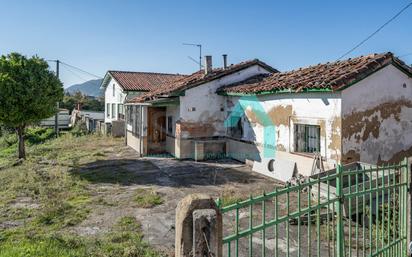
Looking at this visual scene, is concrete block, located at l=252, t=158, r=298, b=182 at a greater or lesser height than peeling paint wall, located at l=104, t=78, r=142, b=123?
lesser

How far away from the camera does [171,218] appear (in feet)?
26.8

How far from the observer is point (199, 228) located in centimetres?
314

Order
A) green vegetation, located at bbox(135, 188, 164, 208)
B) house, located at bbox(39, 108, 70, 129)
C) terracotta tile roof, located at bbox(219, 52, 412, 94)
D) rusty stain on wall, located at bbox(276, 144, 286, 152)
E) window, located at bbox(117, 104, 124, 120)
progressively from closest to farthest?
green vegetation, located at bbox(135, 188, 164, 208) < terracotta tile roof, located at bbox(219, 52, 412, 94) < rusty stain on wall, located at bbox(276, 144, 286, 152) < window, located at bbox(117, 104, 124, 120) < house, located at bbox(39, 108, 70, 129)

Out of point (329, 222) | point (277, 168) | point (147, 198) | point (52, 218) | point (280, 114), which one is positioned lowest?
point (52, 218)

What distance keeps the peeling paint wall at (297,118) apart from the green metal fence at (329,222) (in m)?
1.60

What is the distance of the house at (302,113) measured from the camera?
10.3 m

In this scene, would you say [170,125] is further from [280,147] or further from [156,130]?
[280,147]

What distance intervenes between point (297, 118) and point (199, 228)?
9367mm

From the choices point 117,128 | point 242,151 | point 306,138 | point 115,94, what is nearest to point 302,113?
point 306,138

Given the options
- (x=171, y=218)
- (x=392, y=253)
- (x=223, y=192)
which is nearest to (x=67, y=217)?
(x=171, y=218)

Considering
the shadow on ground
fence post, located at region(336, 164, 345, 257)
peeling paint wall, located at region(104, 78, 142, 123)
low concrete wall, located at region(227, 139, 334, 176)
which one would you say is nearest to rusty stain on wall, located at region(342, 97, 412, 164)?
low concrete wall, located at region(227, 139, 334, 176)

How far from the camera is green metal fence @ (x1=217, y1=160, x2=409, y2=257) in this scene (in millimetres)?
3727

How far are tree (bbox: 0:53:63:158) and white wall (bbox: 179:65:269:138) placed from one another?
634 centimetres

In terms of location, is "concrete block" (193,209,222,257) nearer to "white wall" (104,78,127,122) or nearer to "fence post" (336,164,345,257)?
"fence post" (336,164,345,257)
